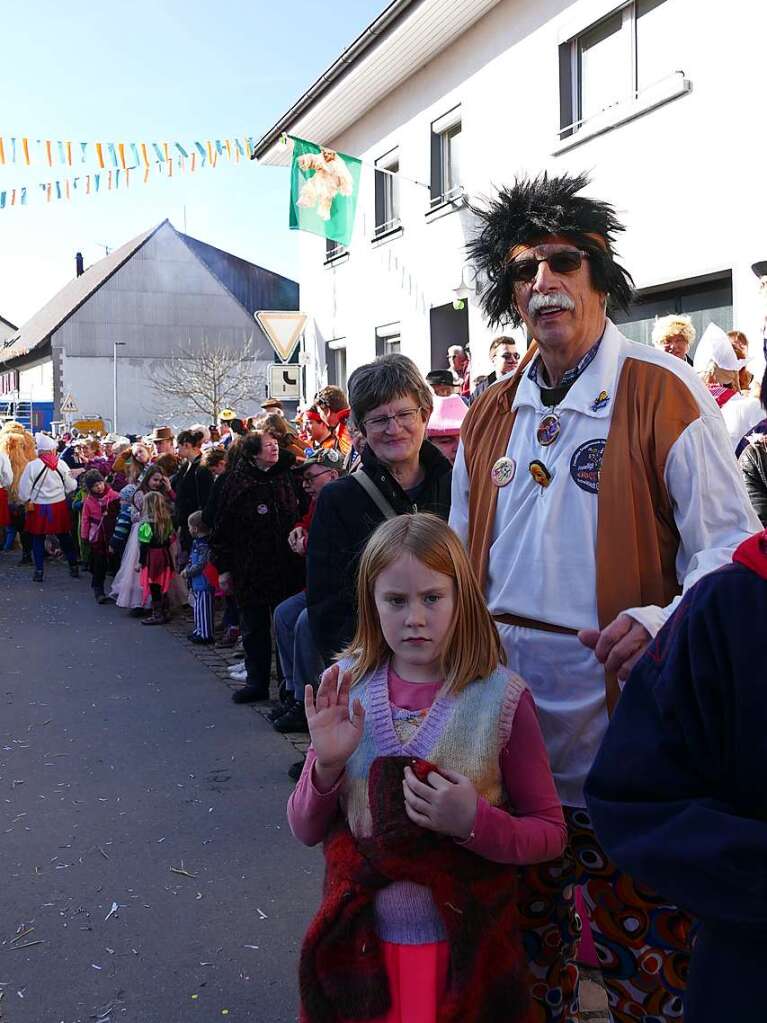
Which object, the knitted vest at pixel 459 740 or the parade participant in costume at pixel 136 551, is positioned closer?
the knitted vest at pixel 459 740

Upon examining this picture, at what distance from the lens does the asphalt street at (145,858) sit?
351 cm

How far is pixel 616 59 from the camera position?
1091cm

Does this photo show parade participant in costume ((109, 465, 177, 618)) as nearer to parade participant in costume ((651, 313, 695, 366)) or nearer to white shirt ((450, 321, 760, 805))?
parade participant in costume ((651, 313, 695, 366))

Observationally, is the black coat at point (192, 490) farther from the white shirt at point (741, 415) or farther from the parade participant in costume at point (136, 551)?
the white shirt at point (741, 415)

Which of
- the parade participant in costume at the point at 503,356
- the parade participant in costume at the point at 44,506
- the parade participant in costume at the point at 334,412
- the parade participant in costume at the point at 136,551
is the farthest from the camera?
the parade participant in costume at the point at 44,506

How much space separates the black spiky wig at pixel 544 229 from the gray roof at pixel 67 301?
53279 millimetres

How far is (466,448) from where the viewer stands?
2867 millimetres

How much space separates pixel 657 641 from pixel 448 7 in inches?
530

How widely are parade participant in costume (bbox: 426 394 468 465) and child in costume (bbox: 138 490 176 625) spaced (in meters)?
6.39

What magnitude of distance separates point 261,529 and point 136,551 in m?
5.19

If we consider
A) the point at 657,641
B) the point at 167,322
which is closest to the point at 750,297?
the point at 657,641

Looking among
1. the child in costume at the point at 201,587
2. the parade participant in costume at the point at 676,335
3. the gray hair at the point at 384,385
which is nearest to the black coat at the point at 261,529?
the child in costume at the point at 201,587

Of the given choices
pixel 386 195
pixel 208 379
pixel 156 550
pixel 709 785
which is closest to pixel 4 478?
pixel 156 550

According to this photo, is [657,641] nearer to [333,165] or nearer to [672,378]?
[672,378]
